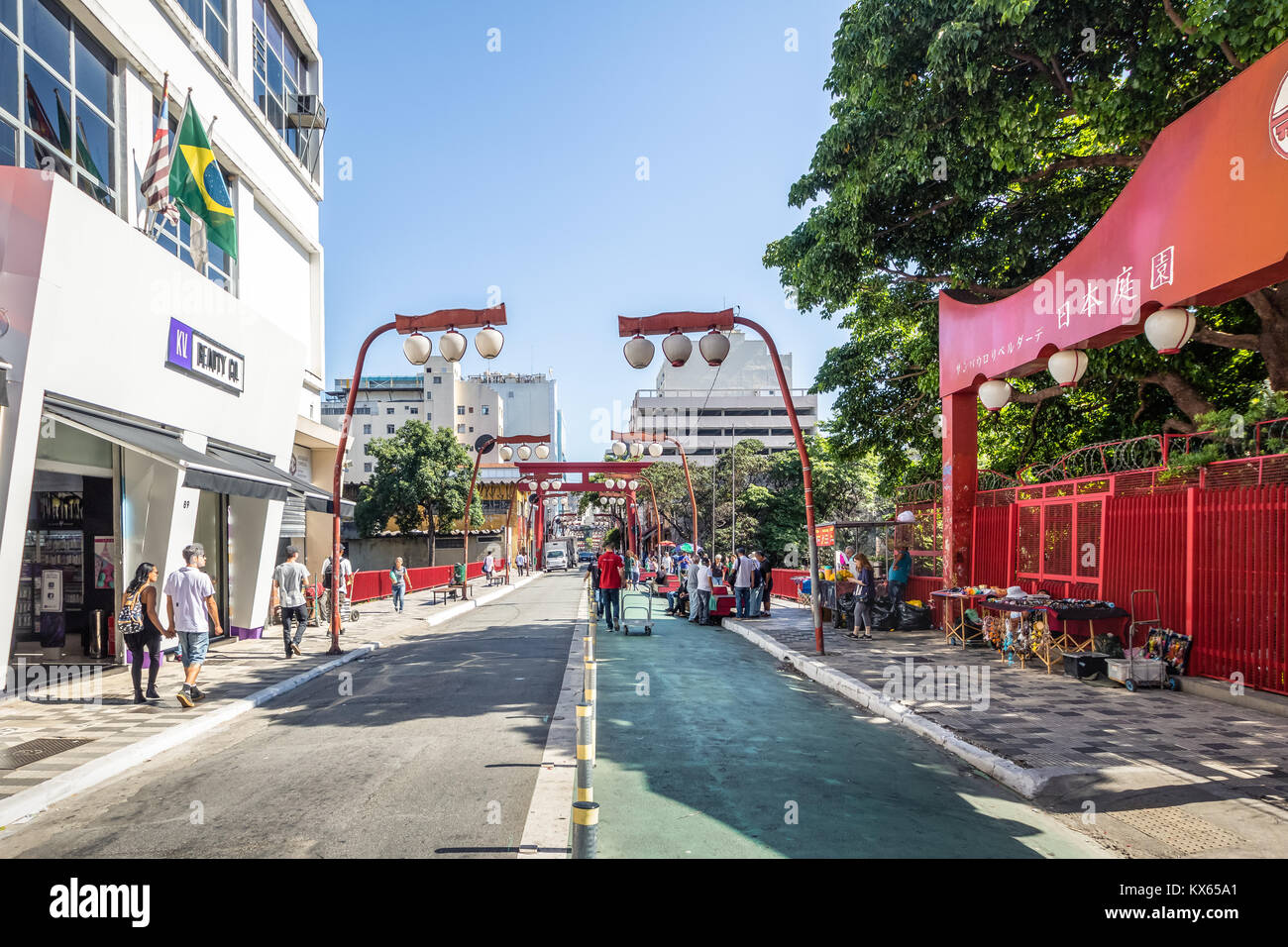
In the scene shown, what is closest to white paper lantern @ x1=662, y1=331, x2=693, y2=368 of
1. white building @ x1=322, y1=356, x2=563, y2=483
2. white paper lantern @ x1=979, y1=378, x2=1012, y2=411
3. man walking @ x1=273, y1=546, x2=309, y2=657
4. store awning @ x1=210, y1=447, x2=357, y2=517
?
white paper lantern @ x1=979, y1=378, x2=1012, y2=411

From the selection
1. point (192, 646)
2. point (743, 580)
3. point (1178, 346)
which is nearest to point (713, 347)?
point (1178, 346)

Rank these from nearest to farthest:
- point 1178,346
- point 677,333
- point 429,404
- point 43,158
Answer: point 1178,346
point 43,158
point 677,333
point 429,404

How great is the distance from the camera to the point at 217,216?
44.0ft

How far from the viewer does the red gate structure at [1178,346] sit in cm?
765

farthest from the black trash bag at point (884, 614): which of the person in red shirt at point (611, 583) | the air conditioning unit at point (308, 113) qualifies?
the air conditioning unit at point (308, 113)

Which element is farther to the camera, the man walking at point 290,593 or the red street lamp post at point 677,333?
the man walking at point 290,593

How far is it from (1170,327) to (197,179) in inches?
544

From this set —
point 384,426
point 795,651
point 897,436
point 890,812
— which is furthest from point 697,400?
point 890,812

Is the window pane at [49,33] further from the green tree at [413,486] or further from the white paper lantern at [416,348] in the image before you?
the green tree at [413,486]

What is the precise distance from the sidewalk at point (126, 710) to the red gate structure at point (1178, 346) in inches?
444

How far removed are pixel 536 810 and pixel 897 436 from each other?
17.5 meters

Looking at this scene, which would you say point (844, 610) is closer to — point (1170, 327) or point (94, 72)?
point (1170, 327)

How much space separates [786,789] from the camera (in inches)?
234

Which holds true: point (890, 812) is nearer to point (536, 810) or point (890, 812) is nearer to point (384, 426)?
point (536, 810)
